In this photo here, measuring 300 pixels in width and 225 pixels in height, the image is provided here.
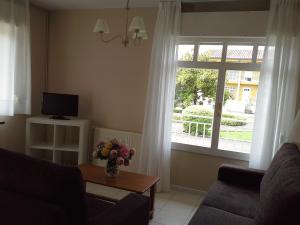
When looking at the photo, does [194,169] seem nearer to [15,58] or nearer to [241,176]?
[241,176]

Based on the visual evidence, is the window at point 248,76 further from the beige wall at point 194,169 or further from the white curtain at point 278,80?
the beige wall at point 194,169

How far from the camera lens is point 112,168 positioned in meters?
2.74

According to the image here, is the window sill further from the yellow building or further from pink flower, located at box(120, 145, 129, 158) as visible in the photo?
pink flower, located at box(120, 145, 129, 158)

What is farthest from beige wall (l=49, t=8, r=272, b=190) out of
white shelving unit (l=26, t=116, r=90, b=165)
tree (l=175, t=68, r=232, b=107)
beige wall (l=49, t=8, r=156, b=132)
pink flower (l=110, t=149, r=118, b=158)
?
pink flower (l=110, t=149, r=118, b=158)

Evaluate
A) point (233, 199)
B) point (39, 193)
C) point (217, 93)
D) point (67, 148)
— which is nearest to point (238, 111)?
point (217, 93)

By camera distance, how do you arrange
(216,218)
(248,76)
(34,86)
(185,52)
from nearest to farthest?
1. (216,218)
2. (248,76)
3. (185,52)
4. (34,86)

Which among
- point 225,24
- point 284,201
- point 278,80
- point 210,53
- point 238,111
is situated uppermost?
point 225,24

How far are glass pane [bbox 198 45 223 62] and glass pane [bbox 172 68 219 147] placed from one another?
15 centimetres

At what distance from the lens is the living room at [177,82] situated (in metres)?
3.14

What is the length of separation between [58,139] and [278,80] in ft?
10.4

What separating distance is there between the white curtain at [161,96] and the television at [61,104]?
3.92ft

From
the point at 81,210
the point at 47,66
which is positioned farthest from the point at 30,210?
the point at 47,66

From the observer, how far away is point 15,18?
374 centimetres

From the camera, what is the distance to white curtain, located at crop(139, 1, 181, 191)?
3510 mm
